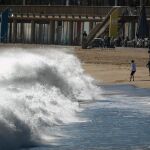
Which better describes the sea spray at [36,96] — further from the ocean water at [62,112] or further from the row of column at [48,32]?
the row of column at [48,32]

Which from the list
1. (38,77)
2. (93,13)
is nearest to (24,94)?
(38,77)

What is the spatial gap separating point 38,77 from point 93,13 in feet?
122

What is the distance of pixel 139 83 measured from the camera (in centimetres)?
3438

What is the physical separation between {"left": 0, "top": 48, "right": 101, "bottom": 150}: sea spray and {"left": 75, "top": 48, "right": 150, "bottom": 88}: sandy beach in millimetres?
2763

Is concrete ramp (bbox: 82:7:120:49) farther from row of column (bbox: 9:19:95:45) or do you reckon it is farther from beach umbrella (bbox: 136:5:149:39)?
beach umbrella (bbox: 136:5:149:39)

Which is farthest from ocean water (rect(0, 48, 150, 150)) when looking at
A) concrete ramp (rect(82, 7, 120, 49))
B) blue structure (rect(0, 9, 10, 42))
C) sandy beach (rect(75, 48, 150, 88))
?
blue structure (rect(0, 9, 10, 42))

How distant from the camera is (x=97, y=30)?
5847 cm

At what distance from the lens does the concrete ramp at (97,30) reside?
184 feet

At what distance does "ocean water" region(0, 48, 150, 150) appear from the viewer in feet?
51.2

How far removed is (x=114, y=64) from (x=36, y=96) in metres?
26.7

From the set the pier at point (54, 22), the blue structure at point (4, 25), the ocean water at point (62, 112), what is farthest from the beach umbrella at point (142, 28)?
the ocean water at point (62, 112)

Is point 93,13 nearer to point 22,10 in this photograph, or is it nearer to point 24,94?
point 22,10

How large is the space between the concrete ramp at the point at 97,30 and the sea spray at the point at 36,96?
67.5 ft

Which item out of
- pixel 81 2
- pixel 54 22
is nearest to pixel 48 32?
pixel 54 22
